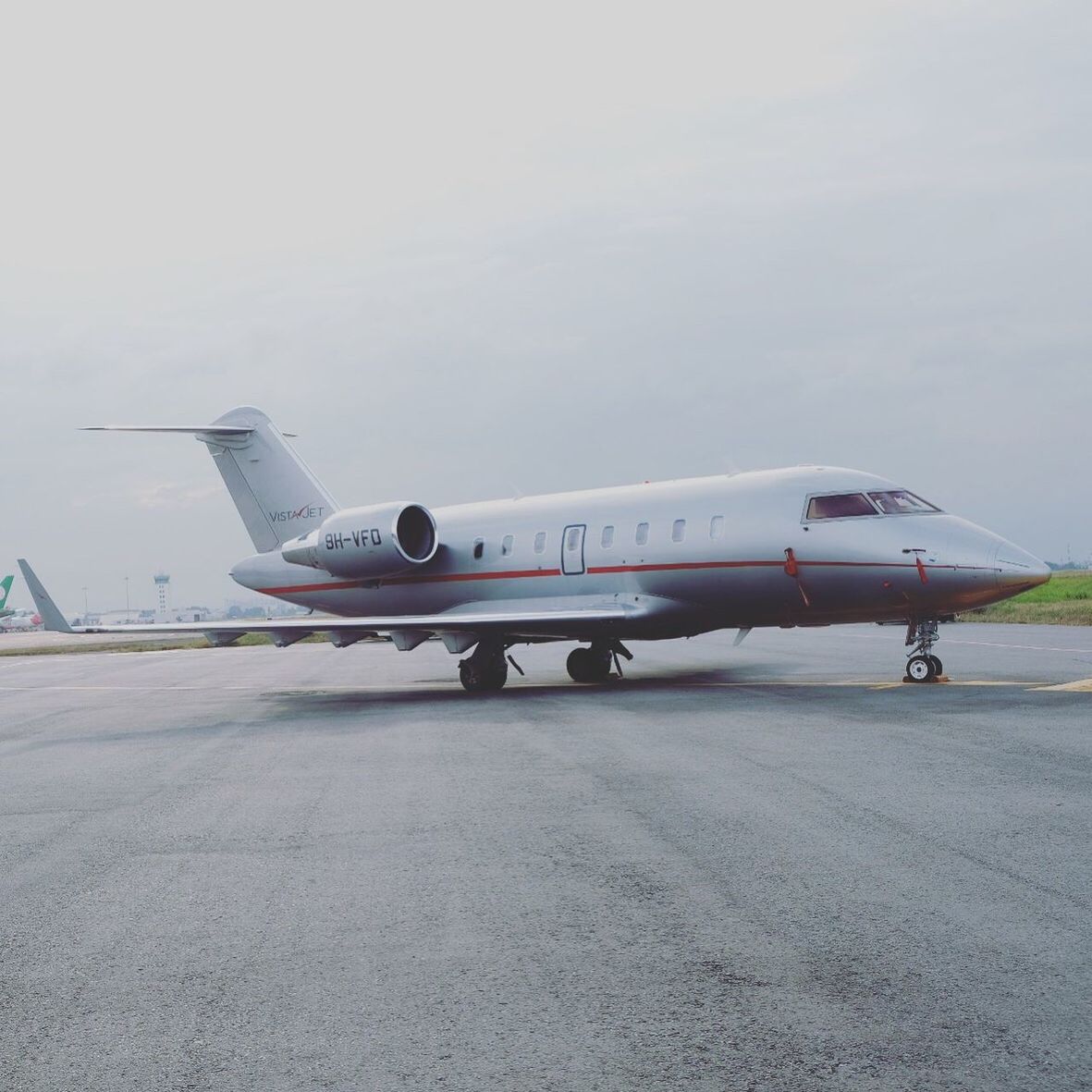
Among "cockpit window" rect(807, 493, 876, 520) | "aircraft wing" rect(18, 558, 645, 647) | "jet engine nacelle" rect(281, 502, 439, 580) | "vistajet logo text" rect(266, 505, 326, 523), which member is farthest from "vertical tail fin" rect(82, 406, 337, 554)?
"cockpit window" rect(807, 493, 876, 520)

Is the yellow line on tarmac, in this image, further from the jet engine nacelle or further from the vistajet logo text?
the vistajet logo text

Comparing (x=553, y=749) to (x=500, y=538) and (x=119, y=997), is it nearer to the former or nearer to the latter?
(x=119, y=997)

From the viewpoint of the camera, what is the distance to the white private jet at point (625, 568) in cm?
1686

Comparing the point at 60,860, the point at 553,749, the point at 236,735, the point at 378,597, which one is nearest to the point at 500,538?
the point at 378,597

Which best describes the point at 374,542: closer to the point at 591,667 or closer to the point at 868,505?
the point at 591,667

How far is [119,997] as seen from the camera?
4520mm

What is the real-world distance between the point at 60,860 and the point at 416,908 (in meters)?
2.60

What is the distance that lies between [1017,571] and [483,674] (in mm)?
8354

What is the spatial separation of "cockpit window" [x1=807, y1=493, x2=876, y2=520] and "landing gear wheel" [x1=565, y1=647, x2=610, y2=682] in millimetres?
5250

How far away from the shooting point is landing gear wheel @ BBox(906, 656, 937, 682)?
17.0 meters

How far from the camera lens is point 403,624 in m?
18.4

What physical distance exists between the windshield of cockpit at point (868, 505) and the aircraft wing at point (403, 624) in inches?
129

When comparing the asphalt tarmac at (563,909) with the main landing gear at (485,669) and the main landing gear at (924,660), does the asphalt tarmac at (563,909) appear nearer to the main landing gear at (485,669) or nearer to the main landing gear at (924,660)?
the main landing gear at (924,660)

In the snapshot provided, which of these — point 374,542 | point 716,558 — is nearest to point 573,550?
point 716,558
